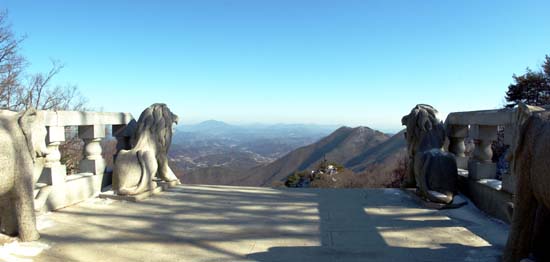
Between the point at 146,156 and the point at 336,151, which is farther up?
the point at 146,156

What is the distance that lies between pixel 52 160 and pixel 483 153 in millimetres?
6032

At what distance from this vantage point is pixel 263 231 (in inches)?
171

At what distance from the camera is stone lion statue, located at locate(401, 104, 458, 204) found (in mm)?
5367

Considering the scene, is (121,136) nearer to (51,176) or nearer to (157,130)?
(157,130)

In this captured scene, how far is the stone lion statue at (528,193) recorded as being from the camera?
270 centimetres

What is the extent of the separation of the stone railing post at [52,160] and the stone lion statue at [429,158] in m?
5.12

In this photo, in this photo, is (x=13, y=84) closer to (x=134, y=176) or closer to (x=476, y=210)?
(x=134, y=176)

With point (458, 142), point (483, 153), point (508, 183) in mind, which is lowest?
point (508, 183)

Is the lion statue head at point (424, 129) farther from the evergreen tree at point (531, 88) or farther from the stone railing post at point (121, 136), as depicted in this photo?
the evergreen tree at point (531, 88)

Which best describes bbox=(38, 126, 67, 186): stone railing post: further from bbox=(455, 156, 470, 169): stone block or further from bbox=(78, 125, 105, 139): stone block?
bbox=(455, 156, 470, 169): stone block

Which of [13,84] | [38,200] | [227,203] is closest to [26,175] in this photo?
[38,200]

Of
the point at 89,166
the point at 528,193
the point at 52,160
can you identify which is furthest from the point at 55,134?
the point at 528,193

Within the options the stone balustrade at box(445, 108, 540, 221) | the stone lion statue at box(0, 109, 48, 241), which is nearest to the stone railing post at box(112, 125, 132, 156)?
the stone lion statue at box(0, 109, 48, 241)

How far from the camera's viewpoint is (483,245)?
3746mm
